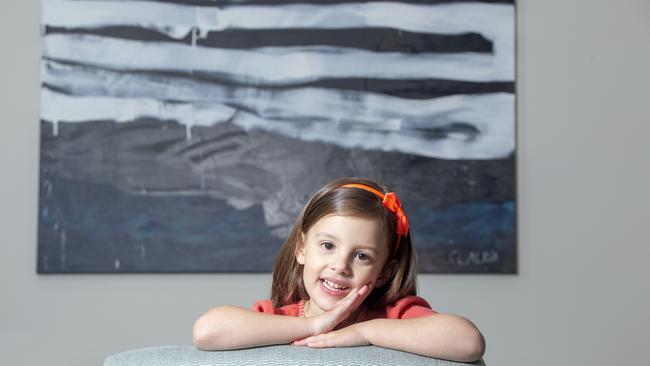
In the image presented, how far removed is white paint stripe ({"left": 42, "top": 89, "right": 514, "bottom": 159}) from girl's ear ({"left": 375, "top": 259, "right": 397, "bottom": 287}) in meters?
1.48

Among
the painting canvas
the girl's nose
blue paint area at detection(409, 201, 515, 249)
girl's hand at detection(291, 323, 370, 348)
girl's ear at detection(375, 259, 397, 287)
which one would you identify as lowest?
girl's hand at detection(291, 323, 370, 348)

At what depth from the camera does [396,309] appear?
1576 mm

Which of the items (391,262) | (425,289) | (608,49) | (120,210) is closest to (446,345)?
(391,262)

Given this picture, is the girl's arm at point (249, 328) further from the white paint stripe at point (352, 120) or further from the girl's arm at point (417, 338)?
the white paint stripe at point (352, 120)

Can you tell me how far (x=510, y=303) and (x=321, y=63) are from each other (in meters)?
1.22

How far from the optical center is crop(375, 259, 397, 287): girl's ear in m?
1.67

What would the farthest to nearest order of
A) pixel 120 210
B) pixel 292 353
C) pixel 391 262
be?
pixel 120 210 → pixel 391 262 → pixel 292 353

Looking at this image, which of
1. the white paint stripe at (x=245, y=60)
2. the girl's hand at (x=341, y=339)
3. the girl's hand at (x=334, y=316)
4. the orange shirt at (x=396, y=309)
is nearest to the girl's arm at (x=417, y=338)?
the girl's hand at (x=341, y=339)

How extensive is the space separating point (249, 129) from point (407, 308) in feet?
5.50

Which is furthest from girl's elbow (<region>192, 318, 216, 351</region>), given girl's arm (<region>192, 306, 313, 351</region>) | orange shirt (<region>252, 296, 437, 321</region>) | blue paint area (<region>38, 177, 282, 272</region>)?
blue paint area (<region>38, 177, 282, 272</region>)

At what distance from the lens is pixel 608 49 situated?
3.26 metres

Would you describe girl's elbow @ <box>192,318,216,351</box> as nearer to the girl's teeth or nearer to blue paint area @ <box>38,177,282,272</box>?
the girl's teeth

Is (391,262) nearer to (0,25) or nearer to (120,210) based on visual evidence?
(120,210)

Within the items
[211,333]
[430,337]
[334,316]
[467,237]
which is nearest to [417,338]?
[430,337]
